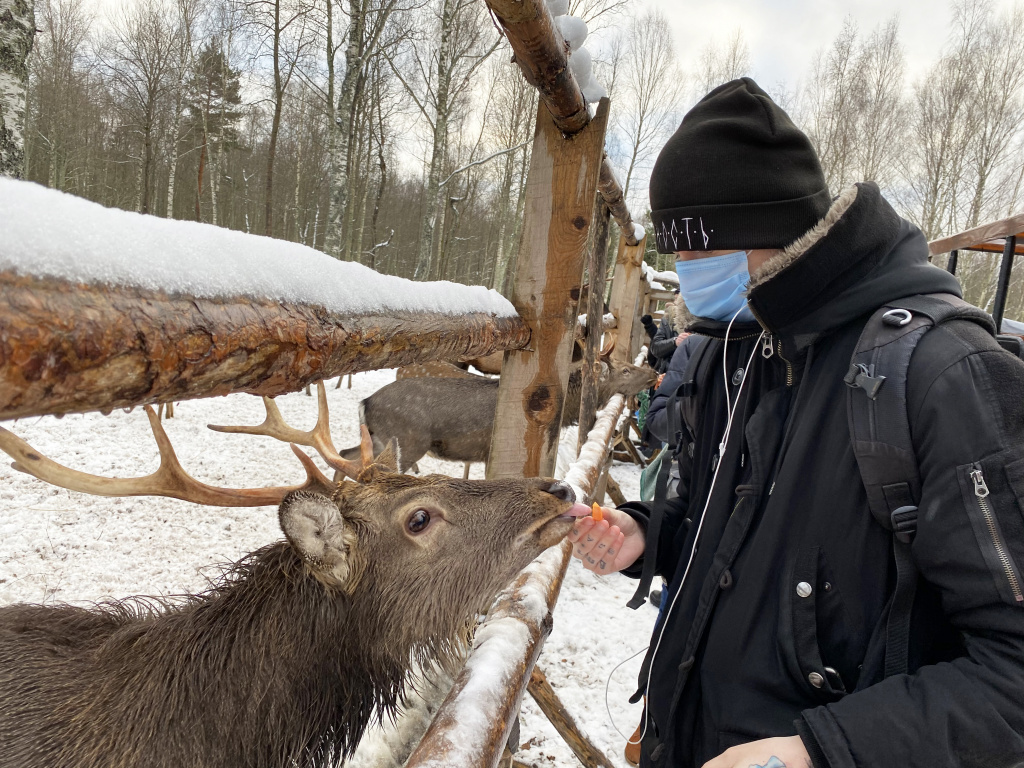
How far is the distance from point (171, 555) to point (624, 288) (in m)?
6.42

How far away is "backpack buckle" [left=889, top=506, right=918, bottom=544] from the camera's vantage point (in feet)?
3.91

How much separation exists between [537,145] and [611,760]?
3314mm

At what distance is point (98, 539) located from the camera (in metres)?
4.73

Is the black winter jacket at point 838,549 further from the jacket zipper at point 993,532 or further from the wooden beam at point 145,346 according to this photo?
the wooden beam at point 145,346

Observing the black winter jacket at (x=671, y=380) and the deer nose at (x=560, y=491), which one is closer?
the deer nose at (x=560, y=491)

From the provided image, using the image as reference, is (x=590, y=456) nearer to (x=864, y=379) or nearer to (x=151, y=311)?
(x=864, y=379)

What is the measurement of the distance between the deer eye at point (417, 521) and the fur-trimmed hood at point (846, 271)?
4.20 ft

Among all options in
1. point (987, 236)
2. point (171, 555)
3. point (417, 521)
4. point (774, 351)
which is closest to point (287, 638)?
point (417, 521)

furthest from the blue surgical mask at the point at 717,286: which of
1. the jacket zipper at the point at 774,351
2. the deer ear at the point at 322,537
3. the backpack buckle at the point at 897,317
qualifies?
the deer ear at the point at 322,537

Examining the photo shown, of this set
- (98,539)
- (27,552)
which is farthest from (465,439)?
(27,552)

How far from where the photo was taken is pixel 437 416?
279 inches

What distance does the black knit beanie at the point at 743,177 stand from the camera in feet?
5.19

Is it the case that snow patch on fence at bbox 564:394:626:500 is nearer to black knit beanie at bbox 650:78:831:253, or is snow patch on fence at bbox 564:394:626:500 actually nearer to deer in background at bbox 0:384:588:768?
deer in background at bbox 0:384:588:768

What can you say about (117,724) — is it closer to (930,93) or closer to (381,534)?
(381,534)
